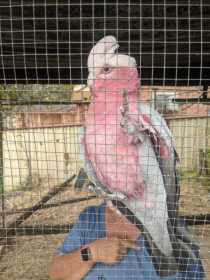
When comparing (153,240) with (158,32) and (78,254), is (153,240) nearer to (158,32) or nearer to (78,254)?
(78,254)

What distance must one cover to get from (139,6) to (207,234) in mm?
1258

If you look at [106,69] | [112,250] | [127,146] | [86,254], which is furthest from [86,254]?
[106,69]

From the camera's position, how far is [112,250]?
5.52ft

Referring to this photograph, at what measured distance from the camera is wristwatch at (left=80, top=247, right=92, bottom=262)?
169 centimetres

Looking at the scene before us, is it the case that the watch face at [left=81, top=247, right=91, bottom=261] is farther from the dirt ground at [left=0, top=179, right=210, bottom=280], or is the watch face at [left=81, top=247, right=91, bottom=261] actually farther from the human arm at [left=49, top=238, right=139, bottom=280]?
the dirt ground at [left=0, top=179, right=210, bottom=280]

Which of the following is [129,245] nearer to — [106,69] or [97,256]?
[97,256]

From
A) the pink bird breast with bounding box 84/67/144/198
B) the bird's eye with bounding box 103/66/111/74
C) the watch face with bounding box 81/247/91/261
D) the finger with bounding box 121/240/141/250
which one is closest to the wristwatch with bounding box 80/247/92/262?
the watch face with bounding box 81/247/91/261

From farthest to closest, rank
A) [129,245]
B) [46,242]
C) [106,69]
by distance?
[46,242] → [129,245] → [106,69]

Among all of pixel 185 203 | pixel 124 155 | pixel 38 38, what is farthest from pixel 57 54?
pixel 185 203

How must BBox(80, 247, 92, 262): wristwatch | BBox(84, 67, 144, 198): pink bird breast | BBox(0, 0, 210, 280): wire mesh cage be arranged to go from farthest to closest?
BBox(80, 247, 92, 262): wristwatch < BBox(84, 67, 144, 198): pink bird breast < BBox(0, 0, 210, 280): wire mesh cage

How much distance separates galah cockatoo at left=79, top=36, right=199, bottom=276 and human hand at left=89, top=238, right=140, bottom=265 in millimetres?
100

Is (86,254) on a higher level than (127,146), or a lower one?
lower

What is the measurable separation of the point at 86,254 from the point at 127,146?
1.48 feet

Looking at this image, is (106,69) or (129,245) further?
(129,245)
